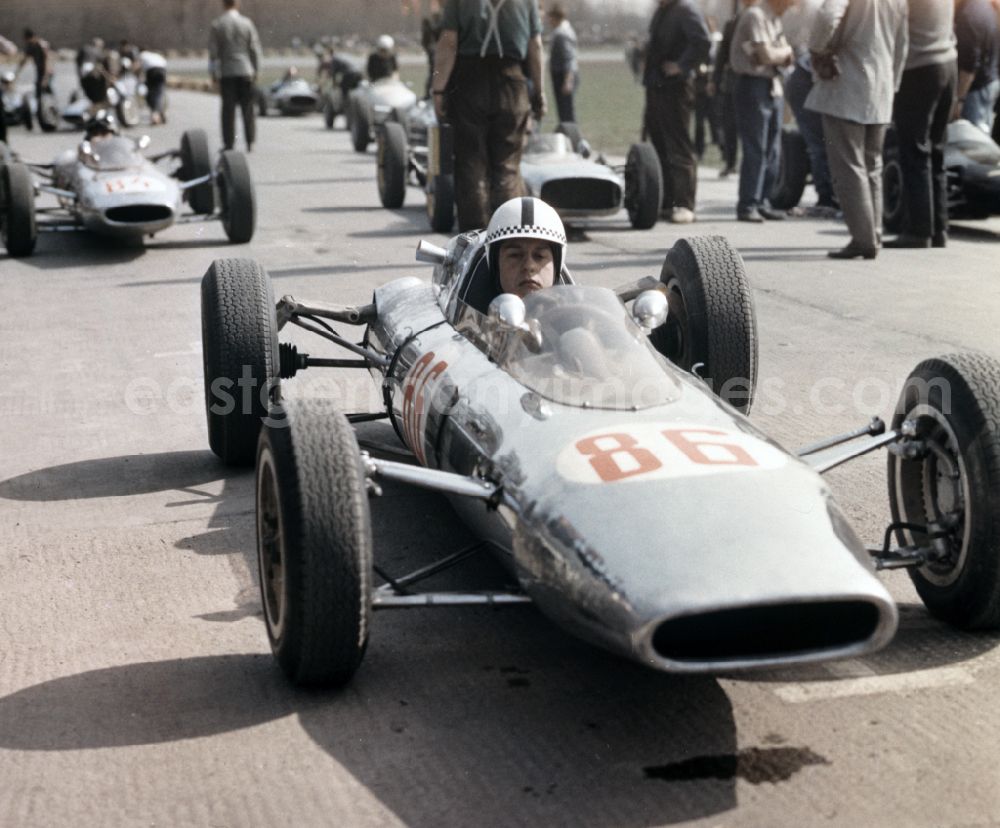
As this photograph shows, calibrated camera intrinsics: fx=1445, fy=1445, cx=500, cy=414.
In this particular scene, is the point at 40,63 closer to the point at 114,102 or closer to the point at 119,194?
the point at 114,102

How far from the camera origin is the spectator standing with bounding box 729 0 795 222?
12.2 m

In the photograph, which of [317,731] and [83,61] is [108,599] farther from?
[83,61]

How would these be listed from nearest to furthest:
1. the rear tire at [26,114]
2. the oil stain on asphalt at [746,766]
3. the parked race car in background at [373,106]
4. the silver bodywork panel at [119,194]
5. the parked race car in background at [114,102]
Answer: the oil stain on asphalt at [746,766]
the silver bodywork panel at [119,194]
the parked race car in background at [114,102]
the parked race car in background at [373,106]
the rear tire at [26,114]

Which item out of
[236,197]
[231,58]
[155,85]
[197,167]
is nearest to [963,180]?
[236,197]

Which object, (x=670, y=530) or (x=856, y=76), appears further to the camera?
(x=856, y=76)

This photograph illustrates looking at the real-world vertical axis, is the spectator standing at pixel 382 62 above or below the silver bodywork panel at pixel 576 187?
above

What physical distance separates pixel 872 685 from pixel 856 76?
7490 mm

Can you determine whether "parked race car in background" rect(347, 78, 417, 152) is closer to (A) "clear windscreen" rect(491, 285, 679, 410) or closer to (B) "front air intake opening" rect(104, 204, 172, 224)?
(B) "front air intake opening" rect(104, 204, 172, 224)

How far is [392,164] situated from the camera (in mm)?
14188

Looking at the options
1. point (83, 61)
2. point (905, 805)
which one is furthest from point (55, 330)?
point (83, 61)

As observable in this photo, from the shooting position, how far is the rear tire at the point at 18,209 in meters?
11.0

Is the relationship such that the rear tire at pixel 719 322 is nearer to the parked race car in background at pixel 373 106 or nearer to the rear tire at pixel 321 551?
the rear tire at pixel 321 551

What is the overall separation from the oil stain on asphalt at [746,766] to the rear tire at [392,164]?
11.1 meters

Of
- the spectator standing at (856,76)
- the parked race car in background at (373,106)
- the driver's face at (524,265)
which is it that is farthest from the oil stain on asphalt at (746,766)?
the parked race car in background at (373,106)
